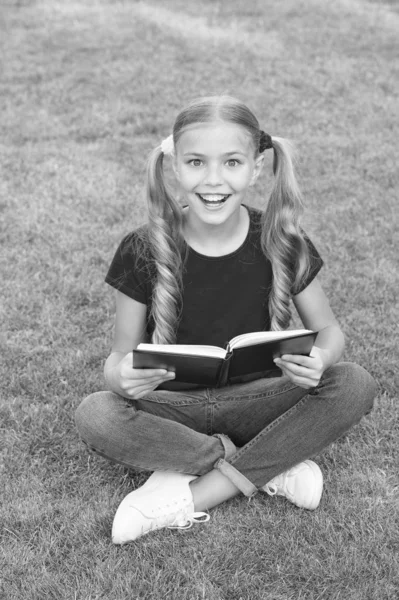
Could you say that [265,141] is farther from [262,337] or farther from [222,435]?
[222,435]

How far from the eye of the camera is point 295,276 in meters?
2.94

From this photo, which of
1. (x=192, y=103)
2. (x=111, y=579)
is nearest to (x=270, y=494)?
(x=111, y=579)

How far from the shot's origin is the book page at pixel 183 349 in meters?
2.28

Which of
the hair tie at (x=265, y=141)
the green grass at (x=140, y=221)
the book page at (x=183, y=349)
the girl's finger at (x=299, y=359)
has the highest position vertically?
the hair tie at (x=265, y=141)

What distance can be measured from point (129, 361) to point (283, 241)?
2.57 ft

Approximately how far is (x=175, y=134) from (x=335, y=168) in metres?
3.22

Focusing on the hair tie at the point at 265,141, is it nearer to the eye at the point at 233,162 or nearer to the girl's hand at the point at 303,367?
the eye at the point at 233,162

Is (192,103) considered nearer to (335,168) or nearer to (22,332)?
(22,332)

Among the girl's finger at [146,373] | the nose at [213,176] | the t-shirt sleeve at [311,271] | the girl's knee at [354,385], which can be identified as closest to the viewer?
the girl's finger at [146,373]

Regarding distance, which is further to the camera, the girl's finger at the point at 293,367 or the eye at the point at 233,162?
the eye at the point at 233,162

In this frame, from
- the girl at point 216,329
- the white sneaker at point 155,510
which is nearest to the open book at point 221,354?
the girl at point 216,329

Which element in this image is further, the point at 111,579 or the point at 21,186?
the point at 21,186

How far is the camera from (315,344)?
9.68 ft

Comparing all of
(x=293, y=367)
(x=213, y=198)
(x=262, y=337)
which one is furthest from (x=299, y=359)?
(x=213, y=198)
